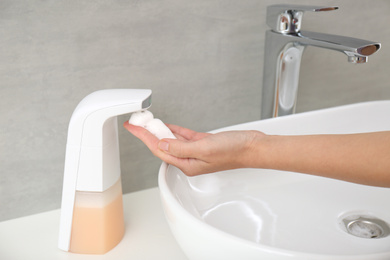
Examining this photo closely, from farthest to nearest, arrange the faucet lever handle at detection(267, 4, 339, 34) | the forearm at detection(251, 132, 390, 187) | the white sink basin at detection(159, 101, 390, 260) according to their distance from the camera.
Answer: the faucet lever handle at detection(267, 4, 339, 34), the white sink basin at detection(159, 101, 390, 260), the forearm at detection(251, 132, 390, 187)

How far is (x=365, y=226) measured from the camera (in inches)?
26.1

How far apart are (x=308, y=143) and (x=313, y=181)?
0.75ft

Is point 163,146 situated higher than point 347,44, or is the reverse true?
point 347,44

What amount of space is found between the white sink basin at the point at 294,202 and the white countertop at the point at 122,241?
0.32 feet

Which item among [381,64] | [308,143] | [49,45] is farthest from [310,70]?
[49,45]

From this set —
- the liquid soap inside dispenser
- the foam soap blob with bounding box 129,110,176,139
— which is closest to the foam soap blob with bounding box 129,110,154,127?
the foam soap blob with bounding box 129,110,176,139

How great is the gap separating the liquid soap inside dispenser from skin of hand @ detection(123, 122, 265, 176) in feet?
0.38

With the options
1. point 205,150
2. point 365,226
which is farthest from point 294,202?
point 205,150

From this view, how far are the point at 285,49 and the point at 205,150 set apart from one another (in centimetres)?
28

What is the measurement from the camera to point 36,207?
779mm

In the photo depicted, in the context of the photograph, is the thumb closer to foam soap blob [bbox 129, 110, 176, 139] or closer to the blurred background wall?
foam soap blob [bbox 129, 110, 176, 139]

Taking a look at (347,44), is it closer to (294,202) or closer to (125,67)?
(294,202)

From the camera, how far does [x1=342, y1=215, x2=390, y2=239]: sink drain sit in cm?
65

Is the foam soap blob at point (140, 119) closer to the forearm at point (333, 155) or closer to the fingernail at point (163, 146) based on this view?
the fingernail at point (163, 146)
